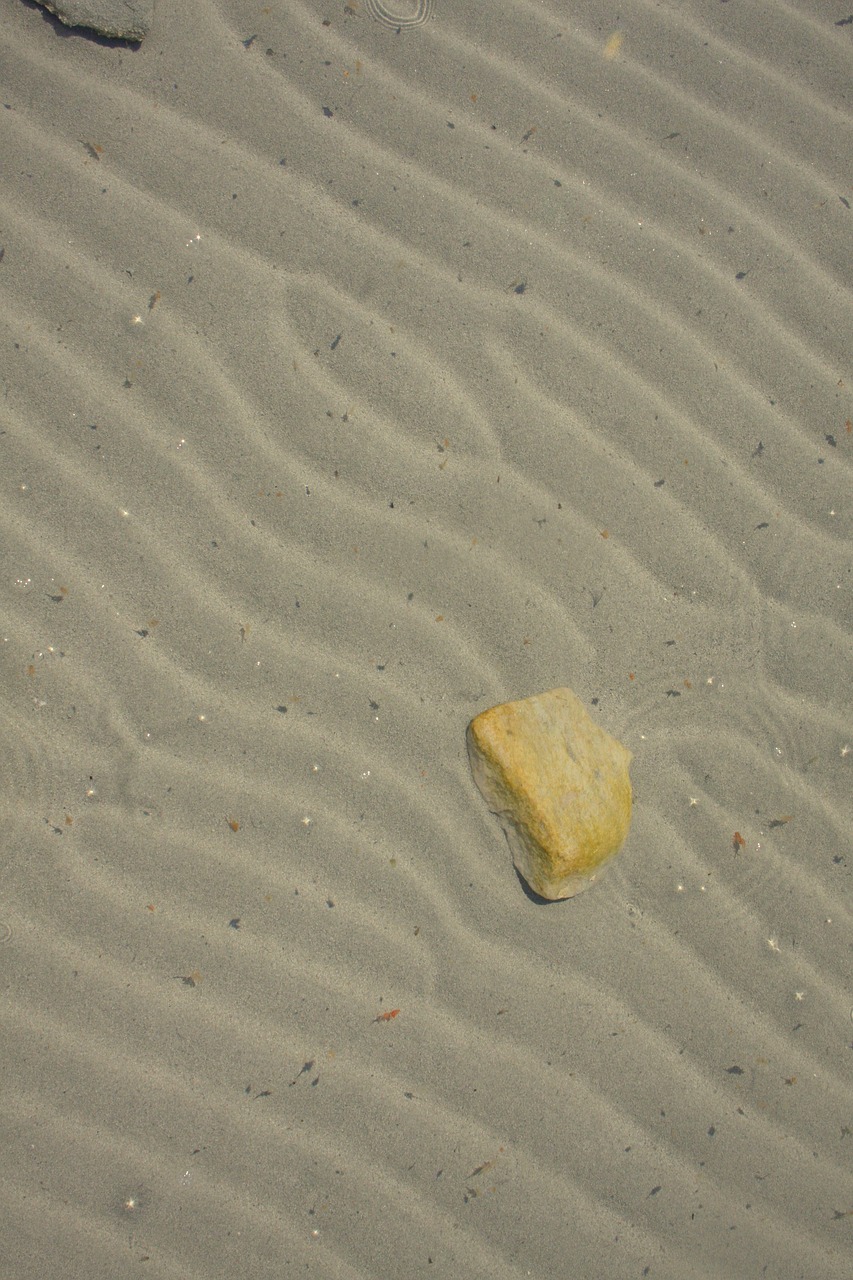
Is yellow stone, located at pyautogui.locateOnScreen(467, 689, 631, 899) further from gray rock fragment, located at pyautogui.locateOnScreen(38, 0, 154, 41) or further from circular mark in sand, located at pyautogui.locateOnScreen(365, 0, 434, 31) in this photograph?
gray rock fragment, located at pyautogui.locateOnScreen(38, 0, 154, 41)

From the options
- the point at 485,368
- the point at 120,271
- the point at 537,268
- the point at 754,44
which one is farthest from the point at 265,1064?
the point at 754,44

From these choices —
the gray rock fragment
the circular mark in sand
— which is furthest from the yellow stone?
the gray rock fragment

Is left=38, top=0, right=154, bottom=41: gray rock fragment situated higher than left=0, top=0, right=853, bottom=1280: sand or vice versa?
left=38, top=0, right=154, bottom=41: gray rock fragment

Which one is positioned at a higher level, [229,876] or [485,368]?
[485,368]

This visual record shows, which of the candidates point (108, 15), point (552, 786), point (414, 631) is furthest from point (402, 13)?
point (552, 786)

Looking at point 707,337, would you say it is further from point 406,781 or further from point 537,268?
point 406,781

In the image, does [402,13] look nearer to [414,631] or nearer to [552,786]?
[414,631]
